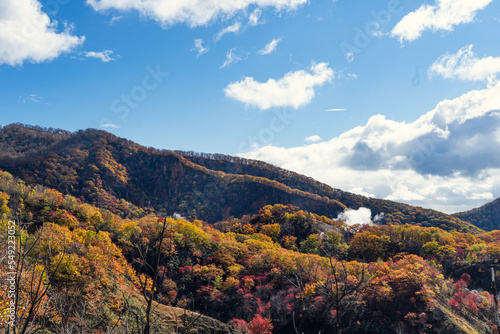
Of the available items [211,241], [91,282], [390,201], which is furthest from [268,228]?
[390,201]

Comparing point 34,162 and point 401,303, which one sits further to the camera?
point 34,162

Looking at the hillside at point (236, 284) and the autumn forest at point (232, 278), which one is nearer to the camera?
the autumn forest at point (232, 278)

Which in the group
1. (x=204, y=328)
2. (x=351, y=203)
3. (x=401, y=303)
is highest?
(x=351, y=203)

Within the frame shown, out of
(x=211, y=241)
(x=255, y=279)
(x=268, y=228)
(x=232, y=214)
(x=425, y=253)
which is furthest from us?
(x=232, y=214)

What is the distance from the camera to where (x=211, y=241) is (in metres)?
60.0

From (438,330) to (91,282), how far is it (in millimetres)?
41501

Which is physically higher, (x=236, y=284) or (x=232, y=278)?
(x=232, y=278)

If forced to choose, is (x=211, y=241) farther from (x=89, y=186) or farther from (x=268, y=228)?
(x=89, y=186)

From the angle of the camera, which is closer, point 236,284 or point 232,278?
point 236,284

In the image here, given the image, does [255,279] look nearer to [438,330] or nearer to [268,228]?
[438,330]

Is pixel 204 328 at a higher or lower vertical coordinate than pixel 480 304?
lower

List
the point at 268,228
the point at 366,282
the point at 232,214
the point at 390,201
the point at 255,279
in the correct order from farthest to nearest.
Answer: the point at 232,214 → the point at 390,201 → the point at 268,228 → the point at 255,279 → the point at 366,282

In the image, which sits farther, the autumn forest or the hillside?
the hillside

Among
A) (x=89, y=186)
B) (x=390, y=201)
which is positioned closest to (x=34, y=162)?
(x=89, y=186)
